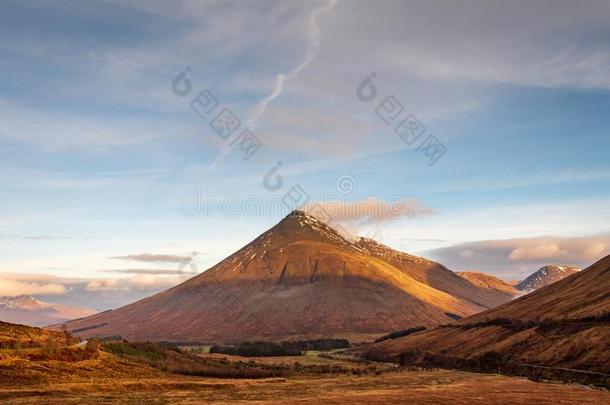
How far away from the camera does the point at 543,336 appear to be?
4988 inches

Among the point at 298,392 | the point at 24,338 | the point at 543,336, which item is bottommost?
the point at 298,392

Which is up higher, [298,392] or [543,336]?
[543,336]

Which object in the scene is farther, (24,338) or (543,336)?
(543,336)

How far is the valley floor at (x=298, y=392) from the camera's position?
63781 mm

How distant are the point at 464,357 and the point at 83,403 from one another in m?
105

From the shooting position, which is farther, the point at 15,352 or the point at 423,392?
the point at 15,352

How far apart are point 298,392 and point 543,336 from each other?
71390 millimetres

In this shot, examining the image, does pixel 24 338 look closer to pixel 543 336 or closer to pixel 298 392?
pixel 298 392

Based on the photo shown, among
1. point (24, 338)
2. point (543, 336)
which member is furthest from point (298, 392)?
point (543, 336)

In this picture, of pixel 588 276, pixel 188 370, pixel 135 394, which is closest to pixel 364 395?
pixel 135 394

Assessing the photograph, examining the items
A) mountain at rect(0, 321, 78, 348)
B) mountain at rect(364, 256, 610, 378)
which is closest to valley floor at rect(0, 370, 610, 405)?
mountain at rect(364, 256, 610, 378)

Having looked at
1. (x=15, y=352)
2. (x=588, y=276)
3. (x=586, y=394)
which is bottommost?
(x=586, y=394)

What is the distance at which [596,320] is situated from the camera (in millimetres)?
118000

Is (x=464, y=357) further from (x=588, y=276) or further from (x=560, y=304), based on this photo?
(x=588, y=276)
